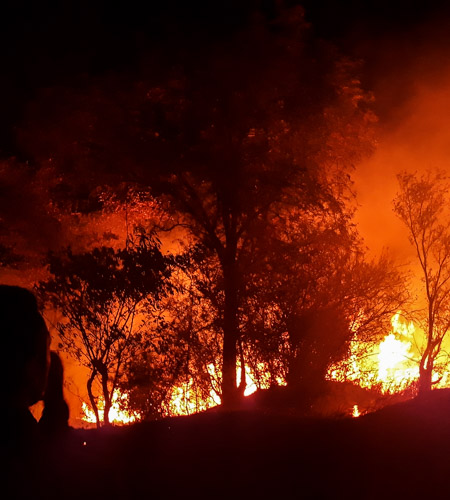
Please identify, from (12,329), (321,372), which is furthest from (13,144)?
(12,329)

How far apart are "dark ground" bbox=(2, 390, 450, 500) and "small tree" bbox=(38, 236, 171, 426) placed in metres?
6.12

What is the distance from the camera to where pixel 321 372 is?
1294 cm

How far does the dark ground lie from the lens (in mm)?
6070

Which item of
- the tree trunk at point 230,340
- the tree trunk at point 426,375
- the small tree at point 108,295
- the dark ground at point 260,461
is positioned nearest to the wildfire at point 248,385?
the tree trunk at point 230,340

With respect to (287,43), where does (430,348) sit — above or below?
below

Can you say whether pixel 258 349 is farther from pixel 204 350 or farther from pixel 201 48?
pixel 201 48

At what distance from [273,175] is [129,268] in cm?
404

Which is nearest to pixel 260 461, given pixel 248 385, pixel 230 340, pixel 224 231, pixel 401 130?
pixel 230 340

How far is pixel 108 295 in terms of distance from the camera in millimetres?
13469

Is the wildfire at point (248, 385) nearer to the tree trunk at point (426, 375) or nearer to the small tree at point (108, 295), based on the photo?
the small tree at point (108, 295)

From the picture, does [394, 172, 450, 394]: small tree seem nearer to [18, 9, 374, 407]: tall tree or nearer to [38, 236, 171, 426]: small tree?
[18, 9, 374, 407]: tall tree

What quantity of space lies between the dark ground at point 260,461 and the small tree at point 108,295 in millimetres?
6120

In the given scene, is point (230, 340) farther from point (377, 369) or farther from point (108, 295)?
point (377, 369)

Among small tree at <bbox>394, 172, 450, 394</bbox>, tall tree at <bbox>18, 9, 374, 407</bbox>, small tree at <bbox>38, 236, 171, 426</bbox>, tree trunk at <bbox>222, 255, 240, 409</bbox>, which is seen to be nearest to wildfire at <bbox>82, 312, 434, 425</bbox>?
tree trunk at <bbox>222, 255, 240, 409</bbox>
